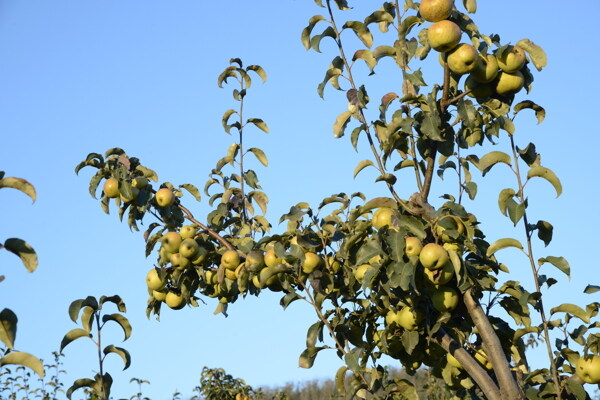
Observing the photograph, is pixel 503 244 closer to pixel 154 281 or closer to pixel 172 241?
pixel 172 241

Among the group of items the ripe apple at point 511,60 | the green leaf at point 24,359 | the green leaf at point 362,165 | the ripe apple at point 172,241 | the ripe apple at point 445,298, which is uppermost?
the ripe apple at point 511,60

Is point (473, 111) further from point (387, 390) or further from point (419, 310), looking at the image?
point (387, 390)

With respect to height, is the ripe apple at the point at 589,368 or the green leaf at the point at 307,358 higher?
the green leaf at the point at 307,358

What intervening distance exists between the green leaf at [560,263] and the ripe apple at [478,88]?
647 mm

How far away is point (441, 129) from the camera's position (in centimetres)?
283

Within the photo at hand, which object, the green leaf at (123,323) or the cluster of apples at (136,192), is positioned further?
the cluster of apples at (136,192)

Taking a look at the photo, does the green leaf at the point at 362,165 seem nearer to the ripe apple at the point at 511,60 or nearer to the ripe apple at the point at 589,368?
the ripe apple at the point at 511,60

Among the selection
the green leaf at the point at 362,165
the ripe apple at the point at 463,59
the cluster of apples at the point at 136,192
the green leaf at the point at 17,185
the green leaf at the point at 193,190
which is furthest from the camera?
the green leaf at the point at 193,190

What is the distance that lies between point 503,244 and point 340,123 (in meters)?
0.84

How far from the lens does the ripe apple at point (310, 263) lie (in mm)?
3078

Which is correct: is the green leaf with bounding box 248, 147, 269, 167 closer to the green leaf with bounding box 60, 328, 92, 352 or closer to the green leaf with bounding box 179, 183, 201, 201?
the green leaf with bounding box 179, 183, 201, 201

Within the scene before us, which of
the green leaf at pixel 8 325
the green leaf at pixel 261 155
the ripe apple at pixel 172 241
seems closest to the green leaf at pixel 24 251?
the green leaf at pixel 8 325

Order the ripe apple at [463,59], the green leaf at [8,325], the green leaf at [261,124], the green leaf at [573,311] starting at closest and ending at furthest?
1. the green leaf at [8,325]
2. the ripe apple at [463,59]
3. the green leaf at [573,311]
4. the green leaf at [261,124]

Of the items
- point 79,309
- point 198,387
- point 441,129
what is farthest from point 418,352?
A: point 198,387
